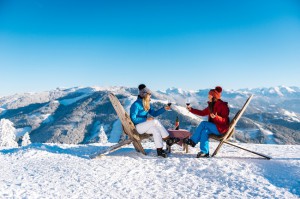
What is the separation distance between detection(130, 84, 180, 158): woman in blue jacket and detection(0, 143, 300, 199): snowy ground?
20.7 inches

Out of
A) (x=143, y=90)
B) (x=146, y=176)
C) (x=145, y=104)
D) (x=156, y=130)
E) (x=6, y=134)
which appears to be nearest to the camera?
(x=146, y=176)

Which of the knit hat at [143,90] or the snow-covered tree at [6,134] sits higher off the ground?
the knit hat at [143,90]

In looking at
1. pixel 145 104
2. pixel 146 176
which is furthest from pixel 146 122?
pixel 146 176

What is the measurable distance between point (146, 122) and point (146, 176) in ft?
7.72

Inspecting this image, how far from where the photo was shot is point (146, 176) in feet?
22.9

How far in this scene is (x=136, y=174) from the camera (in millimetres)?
7145

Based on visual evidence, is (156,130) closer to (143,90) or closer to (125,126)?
(125,126)

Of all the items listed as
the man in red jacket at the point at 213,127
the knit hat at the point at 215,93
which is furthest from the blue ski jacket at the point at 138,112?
the knit hat at the point at 215,93

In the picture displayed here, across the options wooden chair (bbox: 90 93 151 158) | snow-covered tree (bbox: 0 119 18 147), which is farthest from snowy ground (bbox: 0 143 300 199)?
snow-covered tree (bbox: 0 119 18 147)

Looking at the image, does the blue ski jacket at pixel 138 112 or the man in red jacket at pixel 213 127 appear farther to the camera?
the blue ski jacket at pixel 138 112

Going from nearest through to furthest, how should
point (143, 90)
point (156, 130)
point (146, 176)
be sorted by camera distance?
point (146, 176), point (156, 130), point (143, 90)

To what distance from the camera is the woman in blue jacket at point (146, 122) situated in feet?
29.3

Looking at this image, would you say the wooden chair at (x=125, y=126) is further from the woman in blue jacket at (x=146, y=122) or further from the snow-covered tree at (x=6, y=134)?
the snow-covered tree at (x=6, y=134)

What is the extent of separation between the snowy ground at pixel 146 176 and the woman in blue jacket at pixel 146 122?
525 mm
